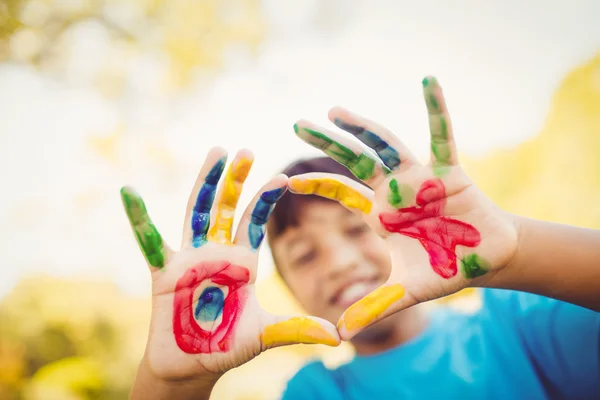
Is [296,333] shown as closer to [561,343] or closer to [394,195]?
[394,195]

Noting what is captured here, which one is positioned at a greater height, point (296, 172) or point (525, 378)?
point (296, 172)

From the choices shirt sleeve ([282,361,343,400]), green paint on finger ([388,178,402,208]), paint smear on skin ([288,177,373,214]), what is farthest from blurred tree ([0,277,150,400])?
green paint on finger ([388,178,402,208])

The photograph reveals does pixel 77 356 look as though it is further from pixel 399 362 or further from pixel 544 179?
pixel 544 179

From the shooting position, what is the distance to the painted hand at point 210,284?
571mm

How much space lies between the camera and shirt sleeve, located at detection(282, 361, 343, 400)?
804 millimetres

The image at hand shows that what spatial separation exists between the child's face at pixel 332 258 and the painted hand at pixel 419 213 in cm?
23

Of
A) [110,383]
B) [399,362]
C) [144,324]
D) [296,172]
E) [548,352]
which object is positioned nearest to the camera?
[548,352]

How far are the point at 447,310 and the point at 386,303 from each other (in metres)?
0.53

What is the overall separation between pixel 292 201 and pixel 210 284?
0.33 m

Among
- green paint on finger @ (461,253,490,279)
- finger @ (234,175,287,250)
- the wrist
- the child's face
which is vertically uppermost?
finger @ (234,175,287,250)

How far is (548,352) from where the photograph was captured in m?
0.69

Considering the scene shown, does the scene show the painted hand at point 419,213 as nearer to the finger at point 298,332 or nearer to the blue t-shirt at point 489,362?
the finger at point 298,332

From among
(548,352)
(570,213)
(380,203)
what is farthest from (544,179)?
(380,203)

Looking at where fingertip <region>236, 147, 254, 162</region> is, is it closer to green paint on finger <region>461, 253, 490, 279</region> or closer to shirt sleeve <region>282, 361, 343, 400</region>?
green paint on finger <region>461, 253, 490, 279</region>
